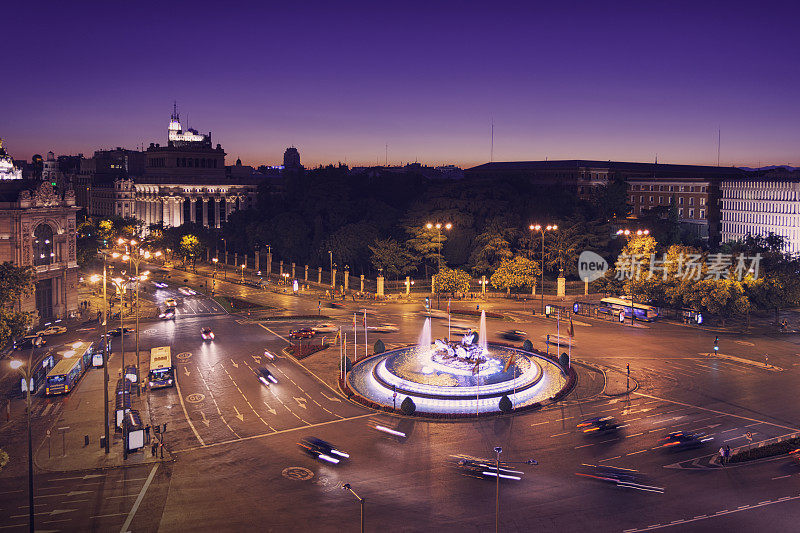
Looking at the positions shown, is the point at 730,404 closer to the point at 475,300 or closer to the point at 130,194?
the point at 475,300

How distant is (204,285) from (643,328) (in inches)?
2826

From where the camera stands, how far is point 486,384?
180 ft

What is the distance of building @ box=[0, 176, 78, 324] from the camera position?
79.9 meters

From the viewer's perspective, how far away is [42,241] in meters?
84.9

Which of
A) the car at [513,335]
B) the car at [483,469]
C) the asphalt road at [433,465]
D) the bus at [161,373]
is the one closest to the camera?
the asphalt road at [433,465]

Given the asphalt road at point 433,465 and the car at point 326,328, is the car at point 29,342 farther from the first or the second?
the car at point 326,328

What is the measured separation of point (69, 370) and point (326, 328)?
30.8m

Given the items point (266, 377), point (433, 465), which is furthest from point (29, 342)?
point (433, 465)

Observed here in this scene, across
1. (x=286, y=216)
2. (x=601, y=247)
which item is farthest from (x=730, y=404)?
(x=286, y=216)

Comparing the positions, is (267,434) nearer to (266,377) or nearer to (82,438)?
(82,438)

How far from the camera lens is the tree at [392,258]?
107188 millimetres

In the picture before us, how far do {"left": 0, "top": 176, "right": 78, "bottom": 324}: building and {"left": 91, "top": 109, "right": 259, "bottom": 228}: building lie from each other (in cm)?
8736

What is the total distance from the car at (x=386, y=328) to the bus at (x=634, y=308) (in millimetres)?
29900

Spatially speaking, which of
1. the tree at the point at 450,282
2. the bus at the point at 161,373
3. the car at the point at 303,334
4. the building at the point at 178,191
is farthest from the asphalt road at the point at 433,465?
the building at the point at 178,191
